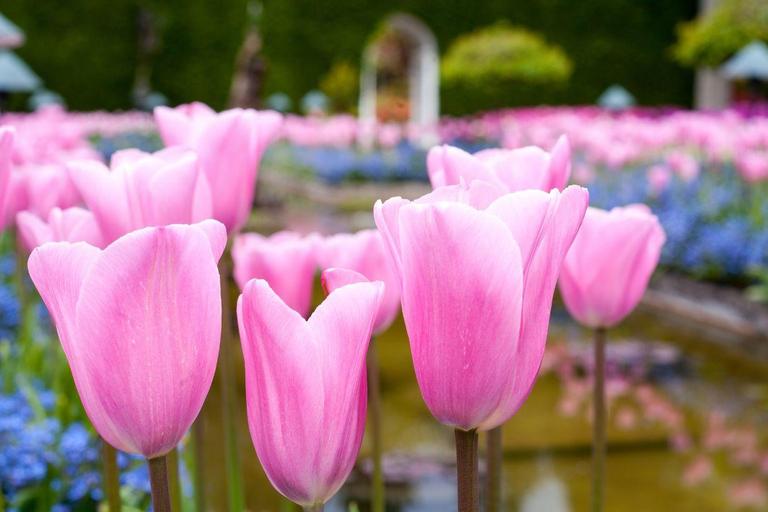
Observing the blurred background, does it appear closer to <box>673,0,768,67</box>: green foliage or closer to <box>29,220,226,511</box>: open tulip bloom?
<box>673,0,768,67</box>: green foliage

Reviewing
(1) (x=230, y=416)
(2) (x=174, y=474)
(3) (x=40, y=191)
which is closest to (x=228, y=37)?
(3) (x=40, y=191)

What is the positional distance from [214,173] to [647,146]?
233 inches

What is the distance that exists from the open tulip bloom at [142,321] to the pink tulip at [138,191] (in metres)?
0.20

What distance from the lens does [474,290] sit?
501mm

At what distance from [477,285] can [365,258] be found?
0.59 m

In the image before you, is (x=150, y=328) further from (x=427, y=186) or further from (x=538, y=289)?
(x=427, y=186)

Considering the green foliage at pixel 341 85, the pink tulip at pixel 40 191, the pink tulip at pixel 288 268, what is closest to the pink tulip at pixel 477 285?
the pink tulip at pixel 288 268

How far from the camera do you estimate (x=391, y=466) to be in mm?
2934

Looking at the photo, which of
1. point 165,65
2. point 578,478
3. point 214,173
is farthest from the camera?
point 165,65

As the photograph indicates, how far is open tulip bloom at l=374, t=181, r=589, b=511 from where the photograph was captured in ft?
1.61

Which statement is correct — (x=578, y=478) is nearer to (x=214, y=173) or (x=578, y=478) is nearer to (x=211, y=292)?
(x=214, y=173)

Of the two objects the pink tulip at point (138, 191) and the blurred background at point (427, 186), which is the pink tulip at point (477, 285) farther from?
the blurred background at point (427, 186)

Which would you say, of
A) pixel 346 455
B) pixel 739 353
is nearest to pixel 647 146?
pixel 739 353

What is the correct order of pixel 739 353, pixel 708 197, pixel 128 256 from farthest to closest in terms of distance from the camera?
pixel 708 197 < pixel 739 353 < pixel 128 256
